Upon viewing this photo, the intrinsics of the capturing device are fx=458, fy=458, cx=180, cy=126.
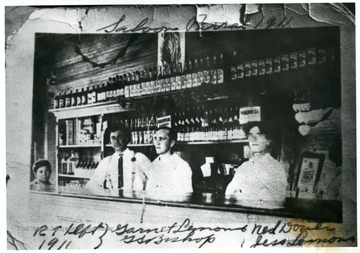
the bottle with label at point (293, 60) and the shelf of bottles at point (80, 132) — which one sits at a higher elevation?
the bottle with label at point (293, 60)

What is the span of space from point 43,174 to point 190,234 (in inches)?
35.1

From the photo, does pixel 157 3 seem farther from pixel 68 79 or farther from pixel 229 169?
pixel 229 169

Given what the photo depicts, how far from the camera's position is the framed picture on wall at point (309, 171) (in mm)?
2457

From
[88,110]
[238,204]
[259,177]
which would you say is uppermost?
[88,110]

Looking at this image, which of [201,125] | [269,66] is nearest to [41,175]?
[201,125]

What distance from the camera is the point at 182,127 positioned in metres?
2.54

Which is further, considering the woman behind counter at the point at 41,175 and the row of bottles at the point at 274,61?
the woman behind counter at the point at 41,175

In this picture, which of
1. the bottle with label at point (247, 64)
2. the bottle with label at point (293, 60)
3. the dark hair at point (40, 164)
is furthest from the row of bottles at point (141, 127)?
the bottle with label at point (293, 60)

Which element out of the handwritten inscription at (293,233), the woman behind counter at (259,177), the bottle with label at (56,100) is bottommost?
the handwritten inscription at (293,233)

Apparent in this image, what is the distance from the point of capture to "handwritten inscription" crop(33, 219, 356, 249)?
248cm

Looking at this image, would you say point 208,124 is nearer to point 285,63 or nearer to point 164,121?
point 164,121

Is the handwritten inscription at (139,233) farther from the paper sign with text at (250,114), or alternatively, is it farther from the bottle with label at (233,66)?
the bottle with label at (233,66)

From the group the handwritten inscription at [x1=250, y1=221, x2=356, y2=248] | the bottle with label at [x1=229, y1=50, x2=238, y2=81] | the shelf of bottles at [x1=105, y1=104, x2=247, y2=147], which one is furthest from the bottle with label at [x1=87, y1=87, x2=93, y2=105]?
the handwritten inscription at [x1=250, y1=221, x2=356, y2=248]

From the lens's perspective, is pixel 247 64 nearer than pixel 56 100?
Yes
